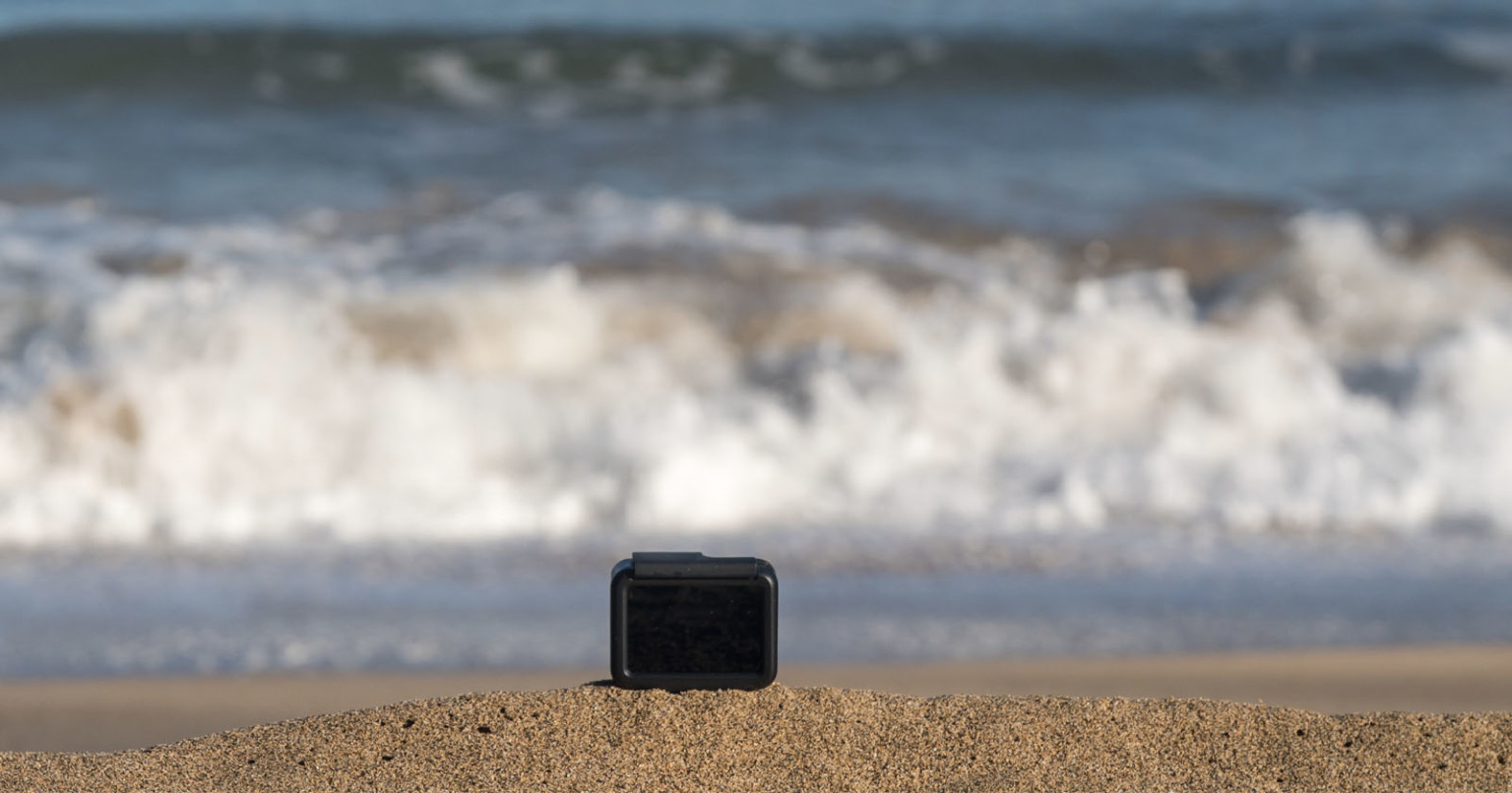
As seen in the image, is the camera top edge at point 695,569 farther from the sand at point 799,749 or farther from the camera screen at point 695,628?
the sand at point 799,749

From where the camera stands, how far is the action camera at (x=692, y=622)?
2092 mm

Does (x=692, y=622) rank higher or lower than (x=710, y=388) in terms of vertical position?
lower

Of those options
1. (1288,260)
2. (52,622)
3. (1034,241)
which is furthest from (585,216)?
(52,622)

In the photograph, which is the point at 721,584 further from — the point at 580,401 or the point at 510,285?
the point at 510,285

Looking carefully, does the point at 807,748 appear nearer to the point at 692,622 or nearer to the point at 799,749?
the point at 799,749

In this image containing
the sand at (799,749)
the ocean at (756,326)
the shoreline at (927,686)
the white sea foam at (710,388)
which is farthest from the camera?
the white sea foam at (710,388)

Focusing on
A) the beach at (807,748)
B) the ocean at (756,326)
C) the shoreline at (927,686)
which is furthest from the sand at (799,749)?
the ocean at (756,326)

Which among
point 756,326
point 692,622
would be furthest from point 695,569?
point 756,326

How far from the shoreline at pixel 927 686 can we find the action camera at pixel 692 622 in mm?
662

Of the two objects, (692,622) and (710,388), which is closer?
(692,622)

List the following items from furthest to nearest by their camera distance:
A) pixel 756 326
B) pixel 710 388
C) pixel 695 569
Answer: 1. pixel 756 326
2. pixel 710 388
3. pixel 695 569

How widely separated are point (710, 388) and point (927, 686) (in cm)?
276

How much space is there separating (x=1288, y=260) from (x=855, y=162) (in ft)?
7.60

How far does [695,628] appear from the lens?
2.16 meters
